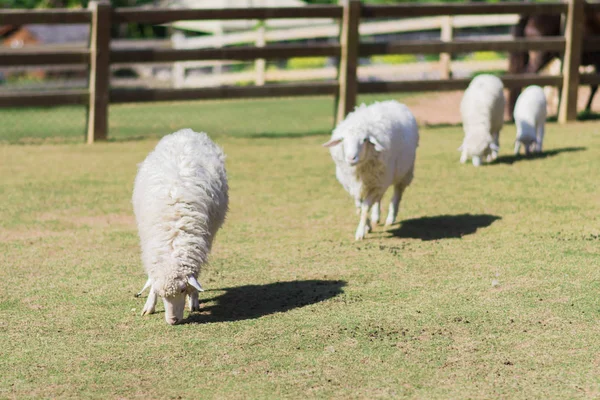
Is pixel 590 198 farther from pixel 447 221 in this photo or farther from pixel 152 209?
pixel 152 209

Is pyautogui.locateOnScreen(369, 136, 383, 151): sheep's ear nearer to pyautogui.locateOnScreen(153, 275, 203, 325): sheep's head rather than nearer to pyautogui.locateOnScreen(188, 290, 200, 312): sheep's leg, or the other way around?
pyautogui.locateOnScreen(188, 290, 200, 312): sheep's leg

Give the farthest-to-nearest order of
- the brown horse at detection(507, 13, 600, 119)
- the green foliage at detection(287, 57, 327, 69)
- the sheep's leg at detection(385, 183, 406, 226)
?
the green foliage at detection(287, 57, 327, 69)
the brown horse at detection(507, 13, 600, 119)
the sheep's leg at detection(385, 183, 406, 226)

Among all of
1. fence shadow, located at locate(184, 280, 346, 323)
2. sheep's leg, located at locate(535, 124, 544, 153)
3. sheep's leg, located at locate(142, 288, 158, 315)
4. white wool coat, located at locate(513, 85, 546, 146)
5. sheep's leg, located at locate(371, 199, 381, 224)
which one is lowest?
fence shadow, located at locate(184, 280, 346, 323)

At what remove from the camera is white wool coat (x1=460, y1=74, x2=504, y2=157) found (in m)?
11.6

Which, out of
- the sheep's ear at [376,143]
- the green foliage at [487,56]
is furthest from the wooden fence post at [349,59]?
the green foliage at [487,56]

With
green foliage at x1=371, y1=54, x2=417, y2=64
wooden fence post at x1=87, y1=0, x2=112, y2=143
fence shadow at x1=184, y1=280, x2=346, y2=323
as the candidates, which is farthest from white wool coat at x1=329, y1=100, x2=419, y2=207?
green foliage at x1=371, y1=54, x2=417, y2=64

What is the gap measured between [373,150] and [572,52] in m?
8.35

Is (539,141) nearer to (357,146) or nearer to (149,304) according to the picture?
(357,146)

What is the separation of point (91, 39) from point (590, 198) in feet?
24.6

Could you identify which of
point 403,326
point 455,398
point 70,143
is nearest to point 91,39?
point 70,143

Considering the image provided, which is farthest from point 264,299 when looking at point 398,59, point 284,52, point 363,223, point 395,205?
point 398,59

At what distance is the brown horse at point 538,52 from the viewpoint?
16.4 m

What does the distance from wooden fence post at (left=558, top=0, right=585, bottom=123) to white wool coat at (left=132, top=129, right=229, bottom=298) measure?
9.95 metres

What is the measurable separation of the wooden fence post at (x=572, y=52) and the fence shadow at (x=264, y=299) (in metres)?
9.60
